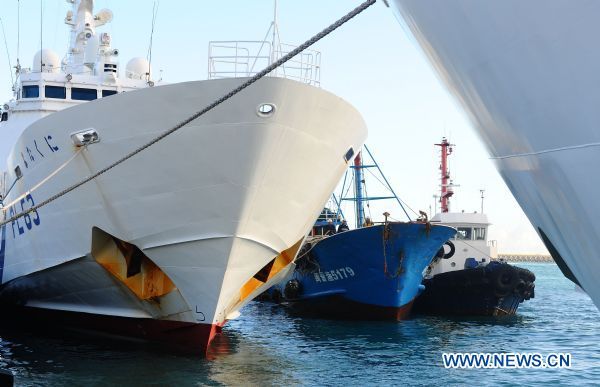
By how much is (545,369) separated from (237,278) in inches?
234

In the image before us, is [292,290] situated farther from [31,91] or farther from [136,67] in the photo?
[31,91]

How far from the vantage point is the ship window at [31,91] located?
16.6 meters

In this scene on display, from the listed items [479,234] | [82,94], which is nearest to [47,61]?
[82,94]

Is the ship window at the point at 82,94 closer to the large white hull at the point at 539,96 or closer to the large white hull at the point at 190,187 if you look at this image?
the large white hull at the point at 190,187

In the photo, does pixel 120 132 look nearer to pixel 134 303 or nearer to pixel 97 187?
pixel 97 187

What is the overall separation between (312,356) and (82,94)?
8.77 meters

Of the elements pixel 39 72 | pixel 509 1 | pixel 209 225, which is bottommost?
pixel 209 225

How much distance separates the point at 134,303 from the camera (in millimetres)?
11602

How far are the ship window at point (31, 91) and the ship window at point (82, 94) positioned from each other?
32.1 inches

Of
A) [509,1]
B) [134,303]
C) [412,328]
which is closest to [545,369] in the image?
[412,328]

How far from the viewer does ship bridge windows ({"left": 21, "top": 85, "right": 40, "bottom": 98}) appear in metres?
16.6
